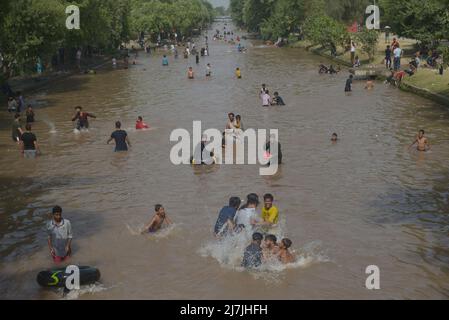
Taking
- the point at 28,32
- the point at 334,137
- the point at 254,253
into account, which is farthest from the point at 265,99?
the point at 254,253

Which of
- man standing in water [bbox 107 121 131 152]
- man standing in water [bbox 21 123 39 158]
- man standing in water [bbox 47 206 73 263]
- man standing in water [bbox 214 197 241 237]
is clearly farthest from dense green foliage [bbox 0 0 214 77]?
man standing in water [bbox 214 197 241 237]

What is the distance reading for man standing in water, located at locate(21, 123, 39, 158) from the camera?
2009cm

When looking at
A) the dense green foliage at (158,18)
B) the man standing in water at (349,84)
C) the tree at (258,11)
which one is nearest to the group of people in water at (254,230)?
the man standing in water at (349,84)

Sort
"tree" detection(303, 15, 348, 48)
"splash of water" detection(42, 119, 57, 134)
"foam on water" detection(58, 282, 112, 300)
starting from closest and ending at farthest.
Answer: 1. "foam on water" detection(58, 282, 112, 300)
2. "splash of water" detection(42, 119, 57, 134)
3. "tree" detection(303, 15, 348, 48)

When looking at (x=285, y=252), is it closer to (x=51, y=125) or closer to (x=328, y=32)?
(x=51, y=125)

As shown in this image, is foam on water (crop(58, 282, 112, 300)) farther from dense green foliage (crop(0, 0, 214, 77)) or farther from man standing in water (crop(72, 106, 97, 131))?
dense green foliage (crop(0, 0, 214, 77))

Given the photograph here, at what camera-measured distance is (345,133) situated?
23.8m

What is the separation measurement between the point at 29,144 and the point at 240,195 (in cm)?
845

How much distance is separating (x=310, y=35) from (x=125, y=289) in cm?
5980

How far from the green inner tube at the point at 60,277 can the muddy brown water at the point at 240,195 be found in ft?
0.68

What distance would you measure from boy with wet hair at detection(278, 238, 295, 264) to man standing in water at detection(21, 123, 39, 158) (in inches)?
473

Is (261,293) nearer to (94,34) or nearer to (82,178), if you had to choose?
(82,178)

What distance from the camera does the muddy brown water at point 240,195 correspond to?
1089 centimetres
